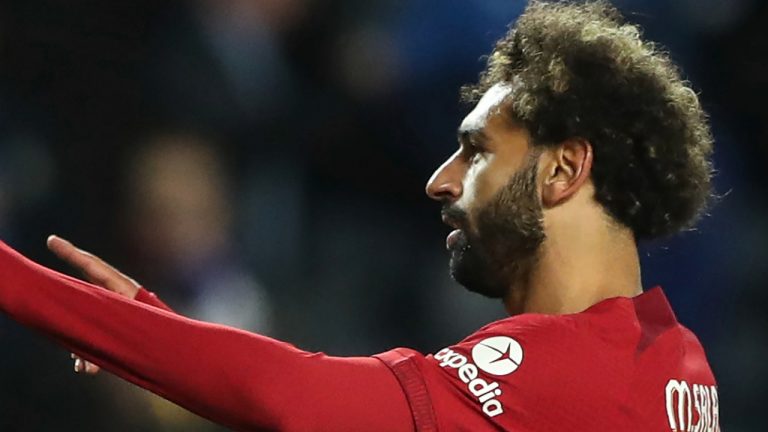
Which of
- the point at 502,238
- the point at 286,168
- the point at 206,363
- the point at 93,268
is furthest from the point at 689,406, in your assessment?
the point at 286,168

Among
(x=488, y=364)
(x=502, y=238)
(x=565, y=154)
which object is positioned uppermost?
(x=565, y=154)

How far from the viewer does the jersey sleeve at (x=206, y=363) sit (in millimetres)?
1365

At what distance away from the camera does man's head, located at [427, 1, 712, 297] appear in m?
1.73

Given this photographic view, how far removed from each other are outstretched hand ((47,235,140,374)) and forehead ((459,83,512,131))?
1.84 ft

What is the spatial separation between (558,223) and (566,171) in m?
0.08

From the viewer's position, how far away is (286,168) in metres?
3.65

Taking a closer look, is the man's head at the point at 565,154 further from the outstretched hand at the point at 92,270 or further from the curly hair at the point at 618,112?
the outstretched hand at the point at 92,270

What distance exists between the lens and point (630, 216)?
Answer: 1.77 m

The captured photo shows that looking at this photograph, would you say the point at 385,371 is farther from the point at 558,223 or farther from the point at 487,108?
the point at 487,108

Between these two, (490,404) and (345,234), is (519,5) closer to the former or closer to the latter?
(345,234)

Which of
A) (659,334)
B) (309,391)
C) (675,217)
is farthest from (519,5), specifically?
(309,391)

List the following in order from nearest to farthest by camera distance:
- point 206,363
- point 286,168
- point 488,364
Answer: point 206,363
point 488,364
point 286,168

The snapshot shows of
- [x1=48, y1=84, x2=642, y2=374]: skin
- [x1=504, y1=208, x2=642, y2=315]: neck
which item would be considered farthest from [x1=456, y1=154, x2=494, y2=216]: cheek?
[x1=504, y1=208, x2=642, y2=315]: neck

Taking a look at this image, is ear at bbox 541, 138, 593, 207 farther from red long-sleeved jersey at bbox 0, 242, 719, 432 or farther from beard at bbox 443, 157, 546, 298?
red long-sleeved jersey at bbox 0, 242, 719, 432
